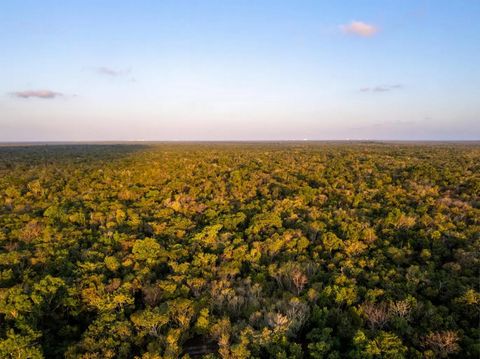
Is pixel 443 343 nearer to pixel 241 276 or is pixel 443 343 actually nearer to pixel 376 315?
pixel 376 315

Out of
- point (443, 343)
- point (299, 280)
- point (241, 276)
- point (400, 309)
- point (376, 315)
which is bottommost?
point (443, 343)

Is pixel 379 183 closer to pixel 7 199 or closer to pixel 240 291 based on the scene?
pixel 240 291

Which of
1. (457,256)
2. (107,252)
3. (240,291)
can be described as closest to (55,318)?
(107,252)

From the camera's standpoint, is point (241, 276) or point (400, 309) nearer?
point (400, 309)

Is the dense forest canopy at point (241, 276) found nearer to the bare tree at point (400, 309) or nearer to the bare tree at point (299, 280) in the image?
the bare tree at point (400, 309)

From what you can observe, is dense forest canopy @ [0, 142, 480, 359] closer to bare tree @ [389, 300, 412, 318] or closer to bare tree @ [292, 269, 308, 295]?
bare tree @ [389, 300, 412, 318]

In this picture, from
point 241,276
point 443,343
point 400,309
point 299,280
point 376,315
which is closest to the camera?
point 443,343

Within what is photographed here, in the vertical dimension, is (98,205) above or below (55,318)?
above

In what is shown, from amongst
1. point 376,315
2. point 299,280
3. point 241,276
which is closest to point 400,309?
point 376,315

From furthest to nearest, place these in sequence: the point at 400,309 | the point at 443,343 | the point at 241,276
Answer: the point at 241,276 < the point at 400,309 < the point at 443,343
